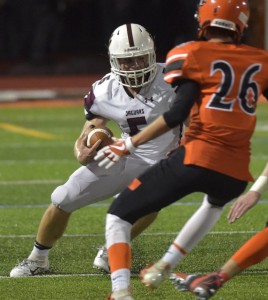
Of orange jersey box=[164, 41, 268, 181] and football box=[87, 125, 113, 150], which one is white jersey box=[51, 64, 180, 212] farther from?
orange jersey box=[164, 41, 268, 181]

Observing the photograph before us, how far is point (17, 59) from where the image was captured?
20.1m

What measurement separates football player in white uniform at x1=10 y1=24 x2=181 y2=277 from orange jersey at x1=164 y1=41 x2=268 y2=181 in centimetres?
86

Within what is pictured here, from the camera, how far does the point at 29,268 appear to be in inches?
213

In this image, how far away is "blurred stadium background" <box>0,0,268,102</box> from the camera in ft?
64.5

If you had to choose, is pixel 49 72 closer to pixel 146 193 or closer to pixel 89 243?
pixel 89 243

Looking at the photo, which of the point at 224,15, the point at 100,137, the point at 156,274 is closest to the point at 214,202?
the point at 156,274

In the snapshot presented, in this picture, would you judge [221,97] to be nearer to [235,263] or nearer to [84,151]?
[235,263]

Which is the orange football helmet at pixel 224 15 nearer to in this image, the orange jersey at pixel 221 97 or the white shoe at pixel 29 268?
the orange jersey at pixel 221 97

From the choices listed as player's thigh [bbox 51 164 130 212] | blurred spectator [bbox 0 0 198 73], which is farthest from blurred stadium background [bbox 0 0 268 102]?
player's thigh [bbox 51 164 130 212]

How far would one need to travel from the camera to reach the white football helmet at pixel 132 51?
523 cm

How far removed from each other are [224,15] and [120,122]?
1127mm

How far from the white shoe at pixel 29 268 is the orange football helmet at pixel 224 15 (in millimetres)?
1534

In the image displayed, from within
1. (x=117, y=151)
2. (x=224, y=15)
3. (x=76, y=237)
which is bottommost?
(x=76, y=237)

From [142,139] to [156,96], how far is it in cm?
100
